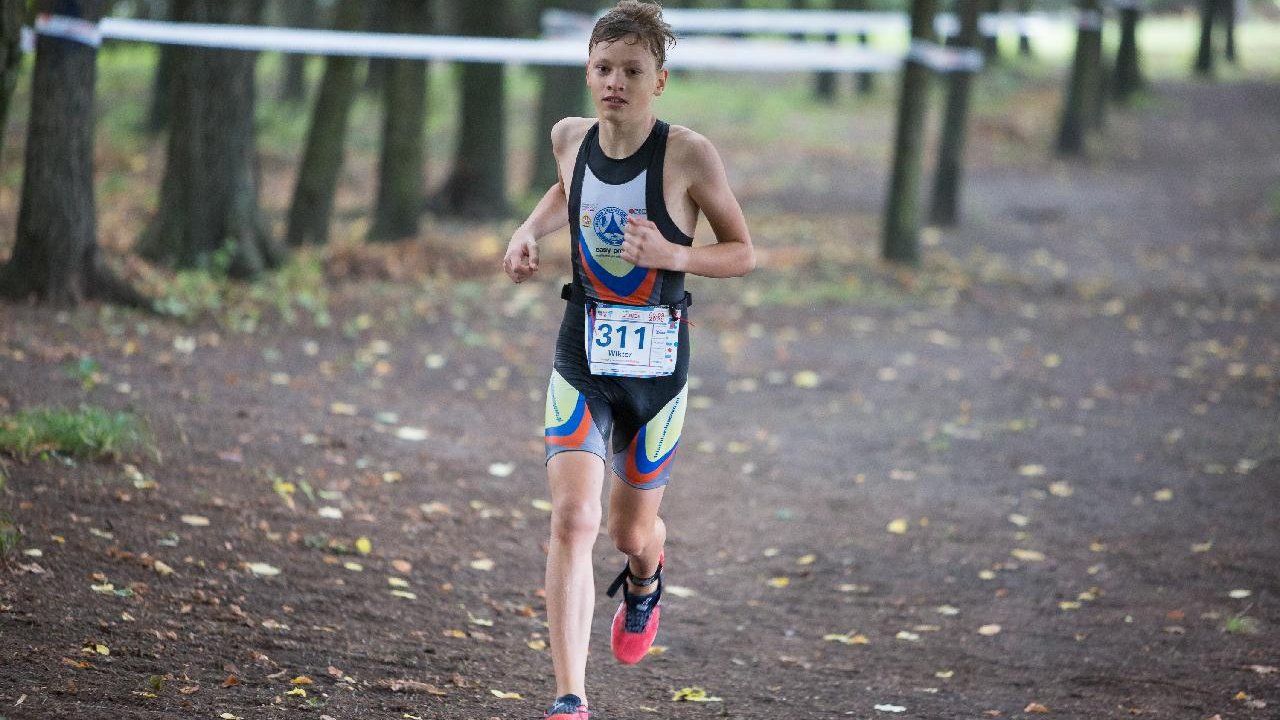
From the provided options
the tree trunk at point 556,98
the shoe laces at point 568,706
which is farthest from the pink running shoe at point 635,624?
the tree trunk at point 556,98

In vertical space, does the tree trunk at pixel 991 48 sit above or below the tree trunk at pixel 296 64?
above

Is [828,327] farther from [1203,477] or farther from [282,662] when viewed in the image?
[282,662]

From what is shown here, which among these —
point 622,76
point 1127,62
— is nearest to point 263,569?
point 622,76

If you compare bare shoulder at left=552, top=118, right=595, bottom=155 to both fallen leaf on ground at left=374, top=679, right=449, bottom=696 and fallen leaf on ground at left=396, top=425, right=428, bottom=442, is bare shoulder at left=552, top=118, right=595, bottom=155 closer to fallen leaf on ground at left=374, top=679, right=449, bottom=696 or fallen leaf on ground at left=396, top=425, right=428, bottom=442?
fallen leaf on ground at left=374, top=679, right=449, bottom=696

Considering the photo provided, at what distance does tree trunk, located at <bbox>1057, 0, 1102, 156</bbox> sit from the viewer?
989 inches

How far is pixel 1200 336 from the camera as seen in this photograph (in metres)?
13.5

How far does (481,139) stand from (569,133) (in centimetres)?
1412

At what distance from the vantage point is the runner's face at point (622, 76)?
→ 173 inches

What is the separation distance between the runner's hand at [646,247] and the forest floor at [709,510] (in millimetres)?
1701

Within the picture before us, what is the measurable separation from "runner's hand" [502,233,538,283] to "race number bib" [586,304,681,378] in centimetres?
24

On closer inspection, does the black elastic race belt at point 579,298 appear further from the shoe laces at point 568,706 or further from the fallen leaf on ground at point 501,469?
the fallen leaf on ground at point 501,469

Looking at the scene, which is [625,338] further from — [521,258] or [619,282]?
[521,258]

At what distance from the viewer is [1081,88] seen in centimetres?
2672

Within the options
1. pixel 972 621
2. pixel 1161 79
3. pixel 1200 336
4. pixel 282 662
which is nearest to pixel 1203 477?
pixel 972 621
